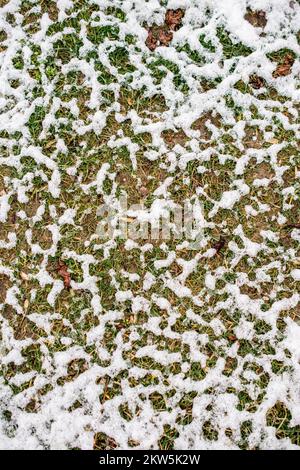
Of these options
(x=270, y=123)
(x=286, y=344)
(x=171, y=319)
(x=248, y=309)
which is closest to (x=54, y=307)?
Result: (x=171, y=319)

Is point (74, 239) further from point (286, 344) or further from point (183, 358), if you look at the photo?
point (286, 344)

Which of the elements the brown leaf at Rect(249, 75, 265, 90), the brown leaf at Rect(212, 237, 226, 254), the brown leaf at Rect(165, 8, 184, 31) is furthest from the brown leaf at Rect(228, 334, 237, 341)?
the brown leaf at Rect(165, 8, 184, 31)

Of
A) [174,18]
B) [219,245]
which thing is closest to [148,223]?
[219,245]

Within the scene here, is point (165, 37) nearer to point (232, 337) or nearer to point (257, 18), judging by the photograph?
point (257, 18)

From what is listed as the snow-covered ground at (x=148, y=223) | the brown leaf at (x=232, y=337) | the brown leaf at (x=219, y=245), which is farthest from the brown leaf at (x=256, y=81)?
the brown leaf at (x=232, y=337)

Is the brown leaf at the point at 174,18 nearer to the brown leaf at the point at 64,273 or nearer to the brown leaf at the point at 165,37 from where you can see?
the brown leaf at the point at 165,37

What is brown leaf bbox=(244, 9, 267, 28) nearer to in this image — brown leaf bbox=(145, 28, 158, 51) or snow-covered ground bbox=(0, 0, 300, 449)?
snow-covered ground bbox=(0, 0, 300, 449)
